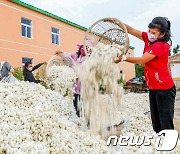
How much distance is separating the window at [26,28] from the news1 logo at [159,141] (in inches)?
751

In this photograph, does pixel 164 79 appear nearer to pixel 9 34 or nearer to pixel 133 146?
pixel 133 146

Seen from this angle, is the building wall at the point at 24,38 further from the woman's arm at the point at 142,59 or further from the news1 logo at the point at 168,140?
the news1 logo at the point at 168,140

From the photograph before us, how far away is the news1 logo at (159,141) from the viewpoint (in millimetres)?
4598

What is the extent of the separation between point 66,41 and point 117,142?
23.8 m

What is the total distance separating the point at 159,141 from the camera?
4727 mm

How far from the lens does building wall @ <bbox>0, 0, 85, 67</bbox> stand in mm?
21234

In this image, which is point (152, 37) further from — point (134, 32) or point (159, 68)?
point (134, 32)

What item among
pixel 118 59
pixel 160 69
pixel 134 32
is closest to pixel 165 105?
pixel 160 69

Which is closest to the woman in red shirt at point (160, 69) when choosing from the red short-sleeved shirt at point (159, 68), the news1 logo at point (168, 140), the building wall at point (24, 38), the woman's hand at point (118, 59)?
the red short-sleeved shirt at point (159, 68)

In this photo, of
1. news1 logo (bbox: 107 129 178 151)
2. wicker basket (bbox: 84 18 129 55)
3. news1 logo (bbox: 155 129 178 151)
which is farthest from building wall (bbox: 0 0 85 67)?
news1 logo (bbox: 155 129 178 151)

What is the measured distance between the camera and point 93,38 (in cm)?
608

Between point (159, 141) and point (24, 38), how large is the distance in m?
19.5

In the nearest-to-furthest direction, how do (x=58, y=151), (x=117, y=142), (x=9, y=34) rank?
(x=58, y=151) < (x=117, y=142) < (x=9, y=34)

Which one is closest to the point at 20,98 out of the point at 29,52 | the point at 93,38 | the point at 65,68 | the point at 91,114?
the point at 91,114
